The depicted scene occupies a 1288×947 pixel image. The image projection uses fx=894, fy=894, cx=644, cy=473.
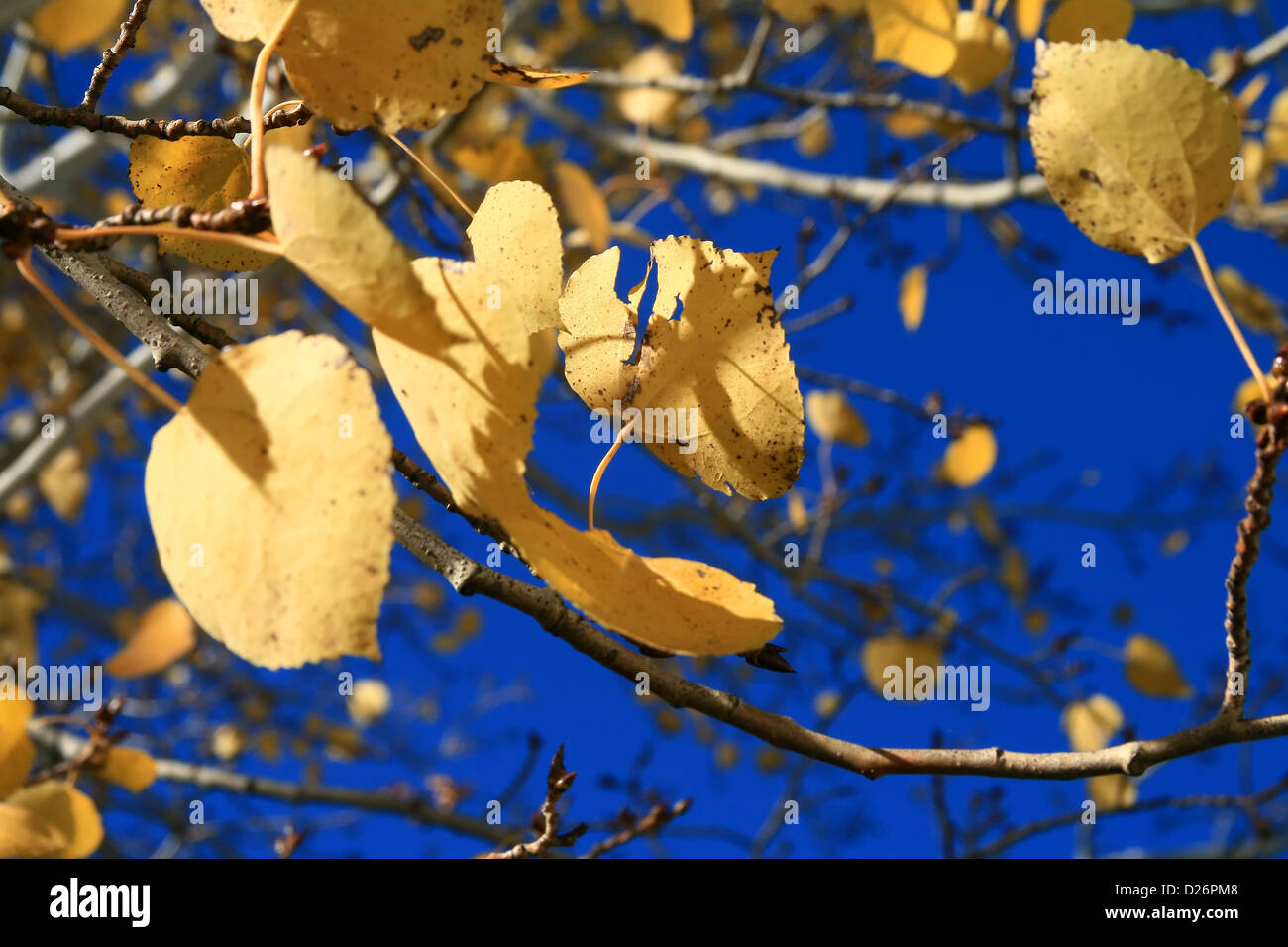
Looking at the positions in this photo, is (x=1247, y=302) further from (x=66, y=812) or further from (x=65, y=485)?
(x=65, y=485)

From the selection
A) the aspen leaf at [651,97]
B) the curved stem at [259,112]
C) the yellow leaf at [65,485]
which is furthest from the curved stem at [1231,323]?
the yellow leaf at [65,485]

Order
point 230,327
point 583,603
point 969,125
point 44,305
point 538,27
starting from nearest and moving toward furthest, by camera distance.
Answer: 1. point 583,603
2. point 969,125
3. point 230,327
4. point 44,305
5. point 538,27

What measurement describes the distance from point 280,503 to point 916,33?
0.88 metres

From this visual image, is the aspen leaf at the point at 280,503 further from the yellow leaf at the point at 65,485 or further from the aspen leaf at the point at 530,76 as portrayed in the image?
the yellow leaf at the point at 65,485

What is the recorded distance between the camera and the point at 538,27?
4094 mm

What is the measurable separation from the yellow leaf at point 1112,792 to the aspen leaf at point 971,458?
63cm

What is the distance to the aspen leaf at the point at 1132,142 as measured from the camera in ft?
1.70

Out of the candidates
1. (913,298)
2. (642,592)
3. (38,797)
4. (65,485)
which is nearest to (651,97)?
(913,298)

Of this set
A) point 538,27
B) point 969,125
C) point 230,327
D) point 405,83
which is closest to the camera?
point 405,83

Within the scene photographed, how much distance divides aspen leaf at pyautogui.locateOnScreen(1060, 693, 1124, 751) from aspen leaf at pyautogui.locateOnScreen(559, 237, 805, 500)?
121 cm

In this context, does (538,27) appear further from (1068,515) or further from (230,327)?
(1068,515)

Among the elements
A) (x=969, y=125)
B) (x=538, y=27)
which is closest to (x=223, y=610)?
(x=969, y=125)
